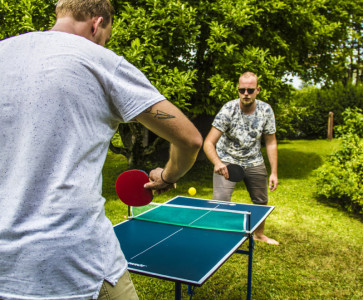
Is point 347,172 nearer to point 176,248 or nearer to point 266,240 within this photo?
point 266,240

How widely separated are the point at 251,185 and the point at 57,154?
3.85 meters

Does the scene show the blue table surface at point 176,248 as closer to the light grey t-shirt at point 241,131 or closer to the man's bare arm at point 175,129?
the man's bare arm at point 175,129

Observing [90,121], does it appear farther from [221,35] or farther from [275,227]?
[221,35]

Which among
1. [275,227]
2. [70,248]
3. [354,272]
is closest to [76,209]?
[70,248]

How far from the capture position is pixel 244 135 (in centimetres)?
466

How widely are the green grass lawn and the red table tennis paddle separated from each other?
2.32 meters

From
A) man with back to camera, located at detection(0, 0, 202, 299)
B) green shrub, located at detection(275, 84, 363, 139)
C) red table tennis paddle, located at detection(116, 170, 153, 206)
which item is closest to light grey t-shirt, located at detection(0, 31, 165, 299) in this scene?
man with back to camera, located at detection(0, 0, 202, 299)

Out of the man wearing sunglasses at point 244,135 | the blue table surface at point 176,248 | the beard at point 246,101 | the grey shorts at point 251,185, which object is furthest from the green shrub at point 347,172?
the blue table surface at point 176,248

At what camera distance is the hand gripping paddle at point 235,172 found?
4.49 m

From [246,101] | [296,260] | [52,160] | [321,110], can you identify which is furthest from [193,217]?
[321,110]

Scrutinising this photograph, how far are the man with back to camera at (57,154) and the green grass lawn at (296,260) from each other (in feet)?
9.47

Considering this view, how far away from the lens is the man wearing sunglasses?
4574mm

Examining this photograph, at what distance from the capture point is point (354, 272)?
4.55 meters

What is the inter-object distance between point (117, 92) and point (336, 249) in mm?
4934
